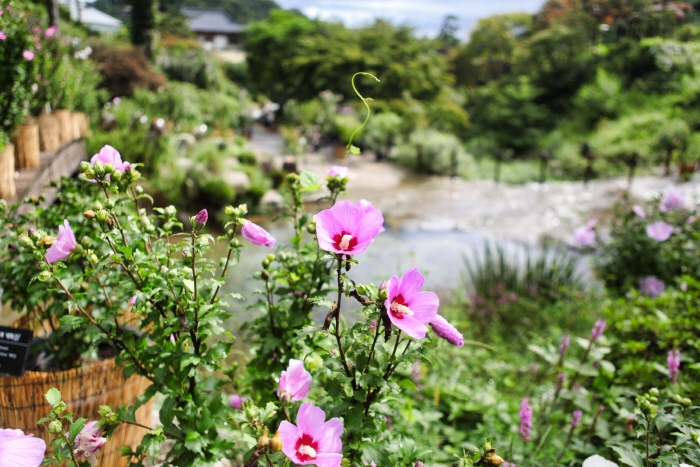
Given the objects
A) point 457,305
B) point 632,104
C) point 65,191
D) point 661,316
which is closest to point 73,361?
point 65,191

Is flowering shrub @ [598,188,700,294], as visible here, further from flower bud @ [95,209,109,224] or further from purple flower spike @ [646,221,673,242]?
flower bud @ [95,209,109,224]

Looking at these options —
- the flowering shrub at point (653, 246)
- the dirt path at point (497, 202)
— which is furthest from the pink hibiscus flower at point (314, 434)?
the dirt path at point (497, 202)

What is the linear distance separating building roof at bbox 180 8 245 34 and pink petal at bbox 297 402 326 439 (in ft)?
64.3

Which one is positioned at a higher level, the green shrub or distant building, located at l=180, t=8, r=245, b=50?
distant building, located at l=180, t=8, r=245, b=50

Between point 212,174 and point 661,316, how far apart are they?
17.8ft

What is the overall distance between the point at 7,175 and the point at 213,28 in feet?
64.1

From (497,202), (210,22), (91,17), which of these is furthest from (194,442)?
(210,22)

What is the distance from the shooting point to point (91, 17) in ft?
37.0

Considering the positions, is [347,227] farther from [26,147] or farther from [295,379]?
[26,147]

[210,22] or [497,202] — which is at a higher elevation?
[210,22]

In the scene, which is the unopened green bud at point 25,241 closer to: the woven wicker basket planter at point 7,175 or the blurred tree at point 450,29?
the woven wicker basket planter at point 7,175

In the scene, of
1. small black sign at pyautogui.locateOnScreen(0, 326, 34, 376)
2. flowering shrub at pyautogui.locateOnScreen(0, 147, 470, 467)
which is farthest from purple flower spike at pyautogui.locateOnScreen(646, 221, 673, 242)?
small black sign at pyautogui.locateOnScreen(0, 326, 34, 376)

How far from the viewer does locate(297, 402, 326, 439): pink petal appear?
A: 2.58ft

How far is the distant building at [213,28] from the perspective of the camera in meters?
18.8
